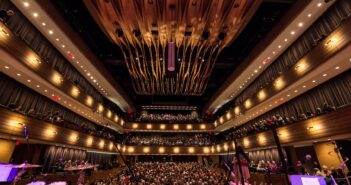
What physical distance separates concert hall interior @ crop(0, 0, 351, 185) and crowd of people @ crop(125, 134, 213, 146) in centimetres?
825

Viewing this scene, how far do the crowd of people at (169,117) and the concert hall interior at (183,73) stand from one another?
37.5 ft

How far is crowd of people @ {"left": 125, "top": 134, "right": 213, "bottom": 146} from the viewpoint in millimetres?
32938

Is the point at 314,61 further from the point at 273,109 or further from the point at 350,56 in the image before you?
the point at 273,109

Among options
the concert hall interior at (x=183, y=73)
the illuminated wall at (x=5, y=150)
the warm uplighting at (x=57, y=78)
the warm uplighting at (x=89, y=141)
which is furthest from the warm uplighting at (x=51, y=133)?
the warm uplighting at (x=89, y=141)

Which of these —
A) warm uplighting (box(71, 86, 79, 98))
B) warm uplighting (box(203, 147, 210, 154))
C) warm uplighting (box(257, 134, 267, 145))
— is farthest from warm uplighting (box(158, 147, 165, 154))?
warm uplighting (box(71, 86, 79, 98))

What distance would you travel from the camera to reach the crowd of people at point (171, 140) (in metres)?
32.9

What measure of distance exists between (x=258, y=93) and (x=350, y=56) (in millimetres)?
8913

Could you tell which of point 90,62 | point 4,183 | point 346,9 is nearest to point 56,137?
point 4,183

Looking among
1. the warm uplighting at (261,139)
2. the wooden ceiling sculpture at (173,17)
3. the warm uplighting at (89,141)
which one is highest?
the wooden ceiling sculpture at (173,17)

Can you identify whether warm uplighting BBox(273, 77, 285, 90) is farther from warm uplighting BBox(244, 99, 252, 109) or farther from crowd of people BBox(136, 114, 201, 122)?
crowd of people BBox(136, 114, 201, 122)

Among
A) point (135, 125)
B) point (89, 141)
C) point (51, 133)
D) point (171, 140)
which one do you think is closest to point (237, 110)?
point (171, 140)

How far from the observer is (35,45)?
13.7m

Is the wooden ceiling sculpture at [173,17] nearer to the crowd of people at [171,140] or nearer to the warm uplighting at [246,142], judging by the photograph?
the warm uplighting at [246,142]

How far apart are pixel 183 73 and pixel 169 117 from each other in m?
21.5
